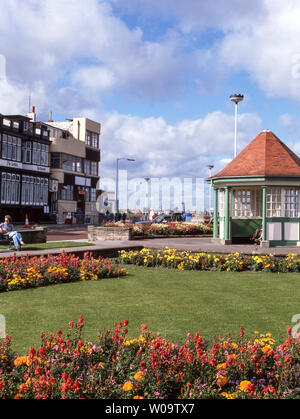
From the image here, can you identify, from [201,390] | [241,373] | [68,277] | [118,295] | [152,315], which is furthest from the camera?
[68,277]

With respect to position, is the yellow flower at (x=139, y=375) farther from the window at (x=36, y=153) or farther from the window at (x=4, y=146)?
the window at (x=36, y=153)

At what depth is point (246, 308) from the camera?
30.1 feet

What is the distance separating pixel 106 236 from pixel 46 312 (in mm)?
16566

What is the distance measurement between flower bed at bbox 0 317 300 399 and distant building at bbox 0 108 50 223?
152 feet

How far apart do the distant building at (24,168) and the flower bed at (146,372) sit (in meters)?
46.4

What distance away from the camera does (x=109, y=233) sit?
82.6 feet

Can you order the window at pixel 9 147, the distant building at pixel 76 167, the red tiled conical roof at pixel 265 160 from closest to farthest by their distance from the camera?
the red tiled conical roof at pixel 265 160 → the window at pixel 9 147 → the distant building at pixel 76 167

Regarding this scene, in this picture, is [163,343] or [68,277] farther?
[68,277]

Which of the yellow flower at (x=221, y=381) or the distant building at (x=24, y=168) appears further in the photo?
the distant building at (x=24, y=168)

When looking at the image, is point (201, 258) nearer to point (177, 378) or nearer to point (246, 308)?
point (246, 308)

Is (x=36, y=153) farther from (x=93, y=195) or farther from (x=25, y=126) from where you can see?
(x=93, y=195)

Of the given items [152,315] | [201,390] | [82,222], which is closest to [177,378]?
[201,390]

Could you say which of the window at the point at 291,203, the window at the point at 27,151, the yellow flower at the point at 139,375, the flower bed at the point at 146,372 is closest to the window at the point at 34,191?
the window at the point at 27,151

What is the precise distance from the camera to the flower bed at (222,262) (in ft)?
48.9
